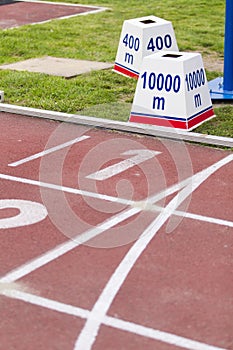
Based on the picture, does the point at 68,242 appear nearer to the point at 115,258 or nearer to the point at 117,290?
the point at 115,258

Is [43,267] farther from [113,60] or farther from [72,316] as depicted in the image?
[113,60]

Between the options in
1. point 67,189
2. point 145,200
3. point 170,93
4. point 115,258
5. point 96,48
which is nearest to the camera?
point 115,258

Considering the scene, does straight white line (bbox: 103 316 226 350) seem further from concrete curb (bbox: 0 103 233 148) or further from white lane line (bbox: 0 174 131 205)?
concrete curb (bbox: 0 103 233 148)

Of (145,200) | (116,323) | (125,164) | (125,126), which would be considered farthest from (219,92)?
(116,323)

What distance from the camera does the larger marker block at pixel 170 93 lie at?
36.1 ft

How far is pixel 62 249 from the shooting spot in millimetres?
7383

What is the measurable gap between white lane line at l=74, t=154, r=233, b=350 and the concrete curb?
0.91 metres

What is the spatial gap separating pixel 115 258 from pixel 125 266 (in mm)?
199

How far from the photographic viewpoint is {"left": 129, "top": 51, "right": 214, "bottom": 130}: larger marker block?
36.1 ft

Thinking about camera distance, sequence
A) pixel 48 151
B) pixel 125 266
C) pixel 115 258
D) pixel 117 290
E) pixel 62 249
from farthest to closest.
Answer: pixel 48 151 → pixel 62 249 → pixel 115 258 → pixel 125 266 → pixel 117 290

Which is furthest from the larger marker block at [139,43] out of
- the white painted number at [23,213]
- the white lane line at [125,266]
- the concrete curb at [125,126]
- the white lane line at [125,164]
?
the white painted number at [23,213]

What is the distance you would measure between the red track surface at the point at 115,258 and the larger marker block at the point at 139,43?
12.2ft

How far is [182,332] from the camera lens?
6.00m

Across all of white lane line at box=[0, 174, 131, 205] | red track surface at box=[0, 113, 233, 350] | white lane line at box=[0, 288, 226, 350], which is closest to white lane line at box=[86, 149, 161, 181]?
red track surface at box=[0, 113, 233, 350]
